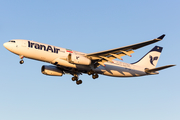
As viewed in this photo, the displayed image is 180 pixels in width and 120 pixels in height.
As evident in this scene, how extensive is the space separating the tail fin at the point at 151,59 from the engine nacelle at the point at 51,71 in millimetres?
13562

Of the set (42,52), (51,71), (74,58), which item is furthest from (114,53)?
(51,71)

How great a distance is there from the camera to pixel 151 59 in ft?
155

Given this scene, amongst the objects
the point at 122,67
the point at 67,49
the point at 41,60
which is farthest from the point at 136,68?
the point at 41,60

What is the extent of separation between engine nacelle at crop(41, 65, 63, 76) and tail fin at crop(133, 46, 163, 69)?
44.5 feet

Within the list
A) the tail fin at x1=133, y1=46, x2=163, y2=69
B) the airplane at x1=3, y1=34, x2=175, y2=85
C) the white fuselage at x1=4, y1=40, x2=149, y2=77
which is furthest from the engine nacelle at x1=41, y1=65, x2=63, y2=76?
the tail fin at x1=133, y1=46, x2=163, y2=69

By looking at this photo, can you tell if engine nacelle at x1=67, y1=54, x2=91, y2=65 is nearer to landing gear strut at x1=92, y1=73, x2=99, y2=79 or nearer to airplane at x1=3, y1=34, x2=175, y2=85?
airplane at x1=3, y1=34, x2=175, y2=85

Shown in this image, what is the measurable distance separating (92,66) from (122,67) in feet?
18.8

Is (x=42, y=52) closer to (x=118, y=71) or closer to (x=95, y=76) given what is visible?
(x=95, y=76)

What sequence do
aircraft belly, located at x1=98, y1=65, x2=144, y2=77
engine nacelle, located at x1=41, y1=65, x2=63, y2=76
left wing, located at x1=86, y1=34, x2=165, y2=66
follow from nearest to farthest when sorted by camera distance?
left wing, located at x1=86, y1=34, x2=165, y2=66
aircraft belly, located at x1=98, y1=65, x2=144, y2=77
engine nacelle, located at x1=41, y1=65, x2=63, y2=76

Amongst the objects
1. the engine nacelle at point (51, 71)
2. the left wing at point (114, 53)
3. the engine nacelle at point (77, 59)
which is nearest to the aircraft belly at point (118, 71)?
the left wing at point (114, 53)

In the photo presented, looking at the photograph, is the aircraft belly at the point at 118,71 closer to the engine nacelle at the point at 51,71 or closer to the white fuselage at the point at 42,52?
the white fuselage at the point at 42,52

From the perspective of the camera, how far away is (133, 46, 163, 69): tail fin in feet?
151

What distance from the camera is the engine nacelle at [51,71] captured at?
40037mm

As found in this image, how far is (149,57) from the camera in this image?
47.2 m
